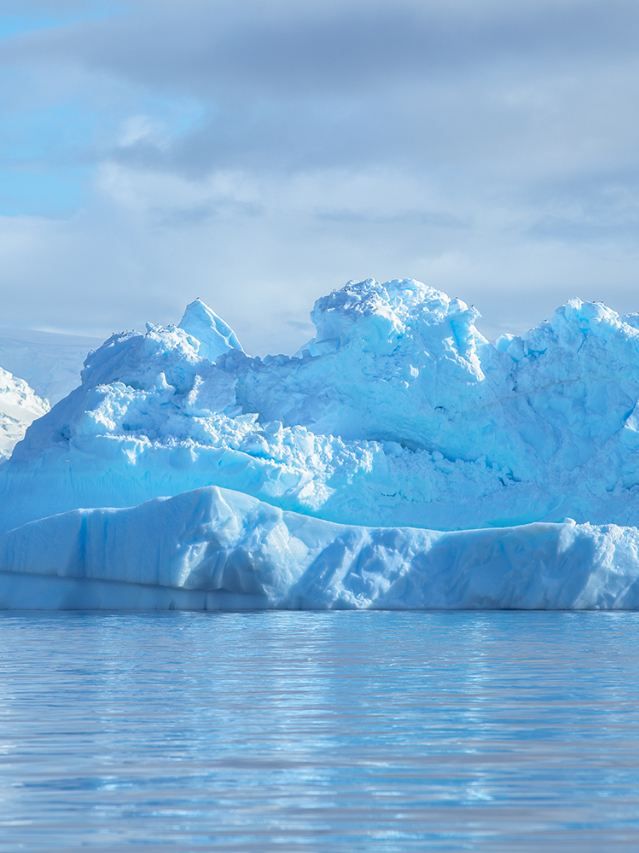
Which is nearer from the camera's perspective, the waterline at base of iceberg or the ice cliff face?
the waterline at base of iceberg

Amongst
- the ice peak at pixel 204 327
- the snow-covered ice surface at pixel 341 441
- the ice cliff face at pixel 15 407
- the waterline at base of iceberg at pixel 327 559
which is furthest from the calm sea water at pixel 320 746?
the ice cliff face at pixel 15 407

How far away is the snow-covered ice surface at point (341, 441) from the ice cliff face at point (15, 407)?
3615cm

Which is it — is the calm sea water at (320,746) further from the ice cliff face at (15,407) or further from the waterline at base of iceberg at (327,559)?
the ice cliff face at (15,407)

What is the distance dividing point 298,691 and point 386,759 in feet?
7.98

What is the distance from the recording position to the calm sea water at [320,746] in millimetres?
3945

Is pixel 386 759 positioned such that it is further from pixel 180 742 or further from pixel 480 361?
pixel 480 361

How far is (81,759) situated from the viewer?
5.21 metres

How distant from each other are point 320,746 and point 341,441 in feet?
45.4

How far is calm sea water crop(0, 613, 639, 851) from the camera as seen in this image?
395 cm

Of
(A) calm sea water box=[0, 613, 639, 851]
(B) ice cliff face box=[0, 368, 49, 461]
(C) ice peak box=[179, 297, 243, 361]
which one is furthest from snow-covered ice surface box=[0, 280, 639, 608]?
(B) ice cliff face box=[0, 368, 49, 461]

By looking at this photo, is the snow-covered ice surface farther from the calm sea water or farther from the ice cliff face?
the ice cliff face

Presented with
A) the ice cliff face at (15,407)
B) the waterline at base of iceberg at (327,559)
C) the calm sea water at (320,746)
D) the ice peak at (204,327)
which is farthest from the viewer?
the ice cliff face at (15,407)

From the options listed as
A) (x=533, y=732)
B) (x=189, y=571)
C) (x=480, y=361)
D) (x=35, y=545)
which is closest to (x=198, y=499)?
(x=189, y=571)

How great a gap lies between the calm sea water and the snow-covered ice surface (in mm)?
5637
